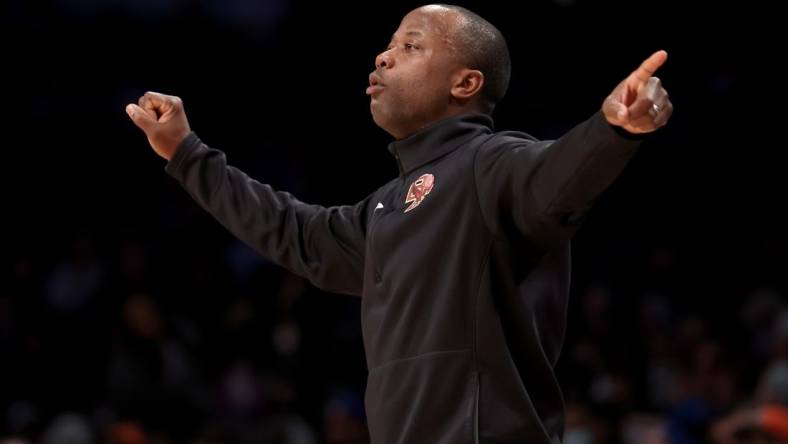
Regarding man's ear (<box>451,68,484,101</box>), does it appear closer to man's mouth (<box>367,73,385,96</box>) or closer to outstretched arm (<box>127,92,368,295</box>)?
man's mouth (<box>367,73,385,96</box>)

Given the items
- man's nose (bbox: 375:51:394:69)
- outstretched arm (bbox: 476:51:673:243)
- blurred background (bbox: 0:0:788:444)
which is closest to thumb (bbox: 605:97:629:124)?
outstretched arm (bbox: 476:51:673:243)

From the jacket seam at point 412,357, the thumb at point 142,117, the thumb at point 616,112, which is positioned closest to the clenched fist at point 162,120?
the thumb at point 142,117

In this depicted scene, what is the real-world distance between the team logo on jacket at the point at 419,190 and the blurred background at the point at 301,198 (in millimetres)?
3594

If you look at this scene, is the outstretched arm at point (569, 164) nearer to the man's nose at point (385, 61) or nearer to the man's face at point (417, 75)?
the man's face at point (417, 75)

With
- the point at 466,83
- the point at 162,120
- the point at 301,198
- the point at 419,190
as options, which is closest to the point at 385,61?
the point at 466,83

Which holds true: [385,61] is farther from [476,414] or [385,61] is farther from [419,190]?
[476,414]

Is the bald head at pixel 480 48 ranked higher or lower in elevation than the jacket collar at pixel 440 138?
higher

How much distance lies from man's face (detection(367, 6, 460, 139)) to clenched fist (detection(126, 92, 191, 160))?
23.3 inches

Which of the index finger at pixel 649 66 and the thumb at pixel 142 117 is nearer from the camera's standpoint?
the index finger at pixel 649 66

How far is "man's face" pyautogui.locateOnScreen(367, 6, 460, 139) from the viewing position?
3.08m

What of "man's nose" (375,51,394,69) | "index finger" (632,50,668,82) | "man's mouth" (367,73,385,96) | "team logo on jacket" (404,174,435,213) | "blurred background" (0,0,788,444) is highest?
"index finger" (632,50,668,82)

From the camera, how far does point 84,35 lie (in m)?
8.59

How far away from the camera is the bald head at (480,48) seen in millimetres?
3086

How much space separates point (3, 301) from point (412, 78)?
15.8 ft
